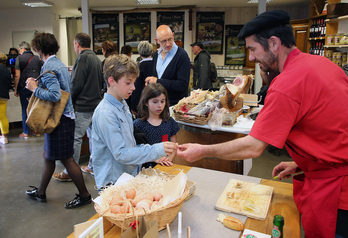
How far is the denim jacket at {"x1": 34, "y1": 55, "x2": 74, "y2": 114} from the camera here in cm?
262

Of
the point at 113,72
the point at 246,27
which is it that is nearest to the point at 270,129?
the point at 246,27

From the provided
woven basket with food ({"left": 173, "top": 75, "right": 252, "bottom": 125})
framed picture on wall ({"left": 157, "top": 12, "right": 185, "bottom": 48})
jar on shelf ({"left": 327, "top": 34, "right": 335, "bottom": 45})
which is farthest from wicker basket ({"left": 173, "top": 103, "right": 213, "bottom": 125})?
framed picture on wall ({"left": 157, "top": 12, "right": 185, "bottom": 48})

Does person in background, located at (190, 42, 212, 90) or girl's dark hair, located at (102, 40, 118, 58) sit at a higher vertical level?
girl's dark hair, located at (102, 40, 118, 58)

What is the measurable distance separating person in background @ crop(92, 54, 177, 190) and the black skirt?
1.27 metres

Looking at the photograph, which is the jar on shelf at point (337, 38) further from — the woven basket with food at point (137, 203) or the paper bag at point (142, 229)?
the paper bag at point (142, 229)

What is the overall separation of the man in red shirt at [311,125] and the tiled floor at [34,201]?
227 centimetres

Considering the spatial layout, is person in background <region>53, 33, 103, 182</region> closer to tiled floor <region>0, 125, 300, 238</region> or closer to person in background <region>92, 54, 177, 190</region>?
tiled floor <region>0, 125, 300, 238</region>

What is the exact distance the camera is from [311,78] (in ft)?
3.64

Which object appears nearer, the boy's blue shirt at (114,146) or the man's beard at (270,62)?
the man's beard at (270,62)

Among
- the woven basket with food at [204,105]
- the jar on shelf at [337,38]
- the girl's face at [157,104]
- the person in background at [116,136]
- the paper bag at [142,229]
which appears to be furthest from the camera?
the jar on shelf at [337,38]

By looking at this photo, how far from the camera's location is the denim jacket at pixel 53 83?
2.62 metres

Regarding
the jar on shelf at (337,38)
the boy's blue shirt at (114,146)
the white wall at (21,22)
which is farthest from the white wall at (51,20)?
the boy's blue shirt at (114,146)

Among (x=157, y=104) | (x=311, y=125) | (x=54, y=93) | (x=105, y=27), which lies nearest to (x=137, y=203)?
(x=311, y=125)

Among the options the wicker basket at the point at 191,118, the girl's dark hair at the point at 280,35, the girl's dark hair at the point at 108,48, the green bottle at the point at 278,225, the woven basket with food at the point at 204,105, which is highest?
the girl's dark hair at the point at 108,48
